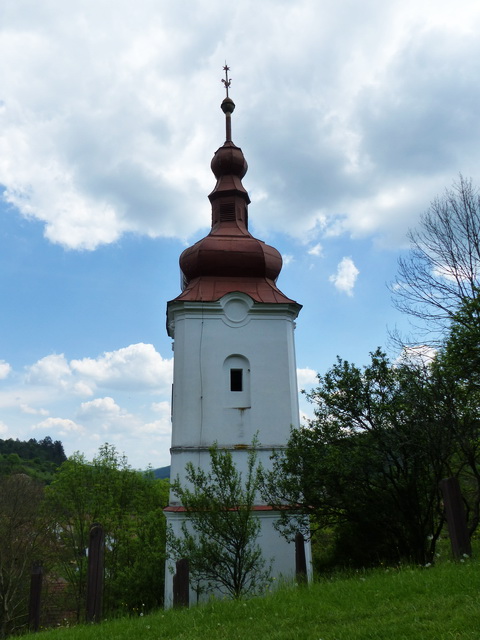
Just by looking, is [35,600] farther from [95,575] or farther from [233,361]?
[233,361]

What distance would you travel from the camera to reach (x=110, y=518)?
24.2 meters

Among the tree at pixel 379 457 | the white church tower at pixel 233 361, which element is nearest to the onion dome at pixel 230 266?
the white church tower at pixel 233 361

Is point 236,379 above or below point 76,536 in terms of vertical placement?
above

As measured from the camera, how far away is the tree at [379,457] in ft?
36.7

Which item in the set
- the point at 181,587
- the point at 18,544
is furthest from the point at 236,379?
the point at 18,544

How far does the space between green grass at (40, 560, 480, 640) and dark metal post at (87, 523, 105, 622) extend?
1.11 ft

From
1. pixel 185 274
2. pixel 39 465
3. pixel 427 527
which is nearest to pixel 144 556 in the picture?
pixel 185 274

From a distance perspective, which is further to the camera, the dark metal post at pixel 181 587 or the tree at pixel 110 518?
the tree at pixel 110 518

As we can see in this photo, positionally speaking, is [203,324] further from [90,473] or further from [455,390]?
[90,473]

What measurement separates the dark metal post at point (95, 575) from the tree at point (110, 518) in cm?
1345

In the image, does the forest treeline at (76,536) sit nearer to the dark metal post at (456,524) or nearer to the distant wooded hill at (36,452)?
the dark metal post at (456,524)

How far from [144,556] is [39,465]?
6780 centimetres

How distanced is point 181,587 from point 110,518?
17.2 m

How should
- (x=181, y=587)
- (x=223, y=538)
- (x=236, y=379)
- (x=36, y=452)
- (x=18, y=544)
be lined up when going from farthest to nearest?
(x=36, y=452), (x=18, y=544), (x=236, y=379), (x=223, y=538), (x=181, y=587)
